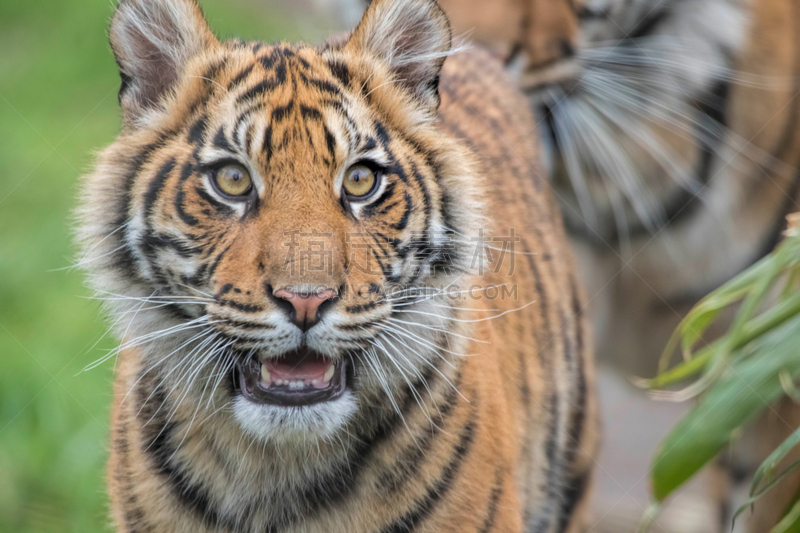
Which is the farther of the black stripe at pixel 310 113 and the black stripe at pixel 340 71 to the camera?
the black stripe at pixel 340 71

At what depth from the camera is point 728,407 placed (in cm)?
152

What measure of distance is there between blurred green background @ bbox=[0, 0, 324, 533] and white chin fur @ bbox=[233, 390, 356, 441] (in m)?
0.50

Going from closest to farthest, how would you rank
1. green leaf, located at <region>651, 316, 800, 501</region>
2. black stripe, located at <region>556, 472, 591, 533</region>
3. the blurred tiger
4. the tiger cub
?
green leaf, located at <region>651, 316, 800, 501</region>
the tiger cub
black stripe, located at <region>556, 472, 591, 533</region>
the blurred tiger

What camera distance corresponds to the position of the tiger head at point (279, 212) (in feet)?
5.25

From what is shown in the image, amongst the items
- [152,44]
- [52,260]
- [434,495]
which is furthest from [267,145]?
[52,260]

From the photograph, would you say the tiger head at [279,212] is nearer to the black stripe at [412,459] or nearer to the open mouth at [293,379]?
the open mouth at [293,379]

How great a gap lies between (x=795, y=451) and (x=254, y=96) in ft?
6.30

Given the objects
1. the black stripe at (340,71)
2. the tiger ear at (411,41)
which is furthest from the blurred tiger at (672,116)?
the black stripe at (340,71)

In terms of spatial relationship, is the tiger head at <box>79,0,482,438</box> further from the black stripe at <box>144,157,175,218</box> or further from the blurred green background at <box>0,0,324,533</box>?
the blurred green background at <box>0,0,324,533</box>

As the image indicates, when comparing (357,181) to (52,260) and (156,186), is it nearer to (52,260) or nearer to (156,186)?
(156,186)

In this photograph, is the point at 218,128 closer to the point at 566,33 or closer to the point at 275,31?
the point at 566,33

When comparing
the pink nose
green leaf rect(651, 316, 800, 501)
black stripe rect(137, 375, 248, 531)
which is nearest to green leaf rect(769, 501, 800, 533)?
green leaf rect(651, 316, 800, 501)

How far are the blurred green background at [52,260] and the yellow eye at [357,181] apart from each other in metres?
0.65

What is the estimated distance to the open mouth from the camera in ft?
5.46
